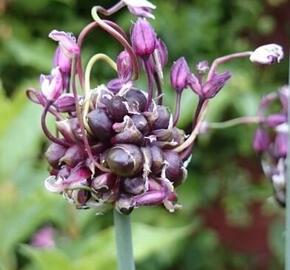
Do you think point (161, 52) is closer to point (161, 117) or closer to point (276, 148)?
point (161, 117)

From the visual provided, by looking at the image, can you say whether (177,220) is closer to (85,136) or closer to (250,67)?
(250,67)

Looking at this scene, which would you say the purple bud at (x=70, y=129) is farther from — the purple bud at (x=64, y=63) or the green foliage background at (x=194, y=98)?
the green foliage background at (x=194, y=98)

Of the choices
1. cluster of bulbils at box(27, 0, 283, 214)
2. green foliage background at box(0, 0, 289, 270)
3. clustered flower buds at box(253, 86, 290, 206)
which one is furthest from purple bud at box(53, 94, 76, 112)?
green foliage background at box(0, 0, 289, 270)

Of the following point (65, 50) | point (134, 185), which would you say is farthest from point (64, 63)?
point (134, 185)

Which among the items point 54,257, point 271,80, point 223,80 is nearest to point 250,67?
point 271,80

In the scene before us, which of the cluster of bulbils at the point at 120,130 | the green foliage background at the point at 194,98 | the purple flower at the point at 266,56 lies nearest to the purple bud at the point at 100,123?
the cluster of bulbils at the point at 120,130

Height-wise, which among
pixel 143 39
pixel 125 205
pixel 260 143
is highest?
pixel 143 39
